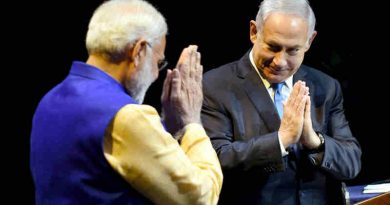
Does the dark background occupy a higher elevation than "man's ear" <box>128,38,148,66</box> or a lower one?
lower

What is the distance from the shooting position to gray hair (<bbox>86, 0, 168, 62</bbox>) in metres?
1.66

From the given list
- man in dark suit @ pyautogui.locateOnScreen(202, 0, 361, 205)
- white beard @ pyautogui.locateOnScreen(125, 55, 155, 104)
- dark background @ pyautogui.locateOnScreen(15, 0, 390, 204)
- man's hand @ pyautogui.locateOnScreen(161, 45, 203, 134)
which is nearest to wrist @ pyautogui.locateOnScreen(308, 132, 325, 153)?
man in dark suit @ pyautogui.locateOnScreen(202, 0, 361, 205)

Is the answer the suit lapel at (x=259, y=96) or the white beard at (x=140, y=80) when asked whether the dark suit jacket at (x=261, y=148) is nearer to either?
the suit lapel at (x=259, y=96)

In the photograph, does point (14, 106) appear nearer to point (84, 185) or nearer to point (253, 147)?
point (253, 147)

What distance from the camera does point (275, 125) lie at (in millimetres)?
2277

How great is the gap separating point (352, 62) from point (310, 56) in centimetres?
22

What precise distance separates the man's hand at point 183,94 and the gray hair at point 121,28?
13 cm

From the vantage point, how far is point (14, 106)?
3420 mm

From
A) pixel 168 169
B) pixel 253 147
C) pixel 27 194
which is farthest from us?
pixel 27 194

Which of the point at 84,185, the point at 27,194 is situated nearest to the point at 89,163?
the point at 84,185

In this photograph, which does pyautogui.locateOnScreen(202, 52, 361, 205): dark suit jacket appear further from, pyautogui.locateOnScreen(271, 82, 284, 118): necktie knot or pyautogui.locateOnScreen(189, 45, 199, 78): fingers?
pyautogui.locateOnScreen(189, 45, 199, 78): fingers

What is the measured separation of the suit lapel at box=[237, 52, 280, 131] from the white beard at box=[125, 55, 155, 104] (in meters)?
0.62

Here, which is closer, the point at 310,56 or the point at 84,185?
the point at 84,185

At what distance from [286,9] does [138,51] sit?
2.56ft
